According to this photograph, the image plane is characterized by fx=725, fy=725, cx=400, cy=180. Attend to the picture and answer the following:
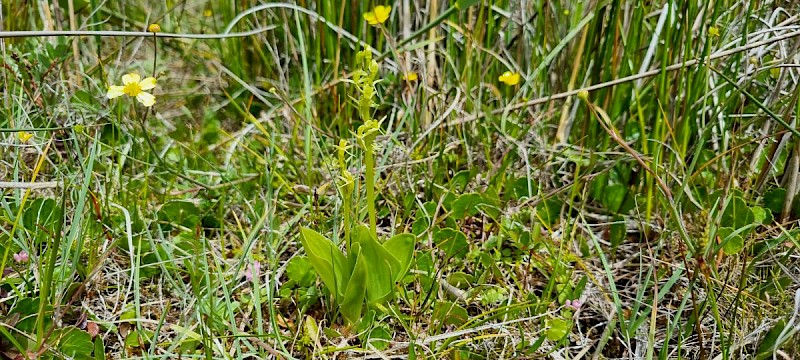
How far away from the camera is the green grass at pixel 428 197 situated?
1.14 metres

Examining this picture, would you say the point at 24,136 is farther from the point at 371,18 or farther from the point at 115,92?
the point at 371,18

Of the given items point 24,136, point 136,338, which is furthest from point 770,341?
point 24,136

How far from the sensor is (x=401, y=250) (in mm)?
1147

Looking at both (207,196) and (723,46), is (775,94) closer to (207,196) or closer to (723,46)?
(723,46)

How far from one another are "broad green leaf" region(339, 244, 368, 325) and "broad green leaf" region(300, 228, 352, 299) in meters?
0.02

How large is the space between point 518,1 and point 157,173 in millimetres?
974

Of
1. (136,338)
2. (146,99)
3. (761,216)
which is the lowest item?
(136,338)

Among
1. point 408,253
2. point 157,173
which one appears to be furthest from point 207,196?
point 408,253

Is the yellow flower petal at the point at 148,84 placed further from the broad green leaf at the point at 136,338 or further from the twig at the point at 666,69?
the twig at the point at 666,69

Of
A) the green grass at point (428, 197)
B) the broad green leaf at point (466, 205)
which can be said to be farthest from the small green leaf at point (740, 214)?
the broad green leaf at point (466, 205)

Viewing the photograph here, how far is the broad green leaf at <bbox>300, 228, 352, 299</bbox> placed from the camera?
3.58 ft

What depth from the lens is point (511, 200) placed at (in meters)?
1.54

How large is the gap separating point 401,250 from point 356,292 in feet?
0.32

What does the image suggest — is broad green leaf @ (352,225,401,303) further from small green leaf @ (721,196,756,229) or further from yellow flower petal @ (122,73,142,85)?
small green leaf @ (721,196,756,229)
